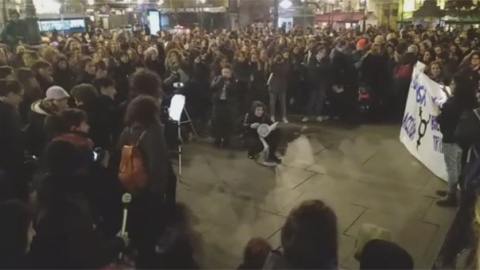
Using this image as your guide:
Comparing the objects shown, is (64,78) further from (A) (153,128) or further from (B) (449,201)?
(B) (449,201)

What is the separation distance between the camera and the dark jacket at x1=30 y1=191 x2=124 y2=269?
267 cm

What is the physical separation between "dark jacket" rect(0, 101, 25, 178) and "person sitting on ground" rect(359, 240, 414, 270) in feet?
11.0

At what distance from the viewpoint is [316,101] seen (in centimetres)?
1081

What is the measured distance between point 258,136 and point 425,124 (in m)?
2.67

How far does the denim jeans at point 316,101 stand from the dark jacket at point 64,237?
8.42 m

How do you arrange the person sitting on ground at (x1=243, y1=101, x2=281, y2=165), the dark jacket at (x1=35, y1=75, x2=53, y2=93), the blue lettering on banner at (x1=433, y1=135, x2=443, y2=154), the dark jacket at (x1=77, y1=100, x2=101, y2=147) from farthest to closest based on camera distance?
1. the person sitting on ground at (x1=243, y1=101, x2=281, y2=165)
2. the blue lettering on banner at (x1=433, y1=135, x2=443, y2=154)
3. the dark jacket at (x1=35, y1=75, x2=53, y2=93)
4. the dark jacket at (x1=77, y1=100, x2=101, y2=147)

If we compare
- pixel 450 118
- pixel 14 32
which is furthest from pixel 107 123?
pixel 14 32

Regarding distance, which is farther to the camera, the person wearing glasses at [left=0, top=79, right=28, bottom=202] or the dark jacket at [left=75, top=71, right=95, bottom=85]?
the dark jacket at [left=75, top=71, right=95, bottom=85]

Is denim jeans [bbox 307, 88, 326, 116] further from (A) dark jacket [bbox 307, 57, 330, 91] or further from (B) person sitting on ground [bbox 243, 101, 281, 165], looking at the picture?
(B) person sitting on ground [bbox 243, 101, 281, 165]

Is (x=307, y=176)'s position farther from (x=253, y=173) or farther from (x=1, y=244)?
(x=1, y=244)

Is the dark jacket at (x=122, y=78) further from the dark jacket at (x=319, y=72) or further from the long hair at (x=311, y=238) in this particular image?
the long hair at (x=311, y=238)

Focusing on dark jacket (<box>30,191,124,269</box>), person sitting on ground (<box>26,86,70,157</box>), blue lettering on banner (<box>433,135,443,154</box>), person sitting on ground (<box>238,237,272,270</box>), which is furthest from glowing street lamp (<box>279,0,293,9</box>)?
dark jacket (<box>30,191,124,269</box>)

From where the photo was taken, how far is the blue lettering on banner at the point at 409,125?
27.2 ft

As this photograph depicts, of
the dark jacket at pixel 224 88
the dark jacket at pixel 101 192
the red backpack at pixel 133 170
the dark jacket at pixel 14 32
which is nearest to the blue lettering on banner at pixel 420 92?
the dark jacket at pixel 224 88
